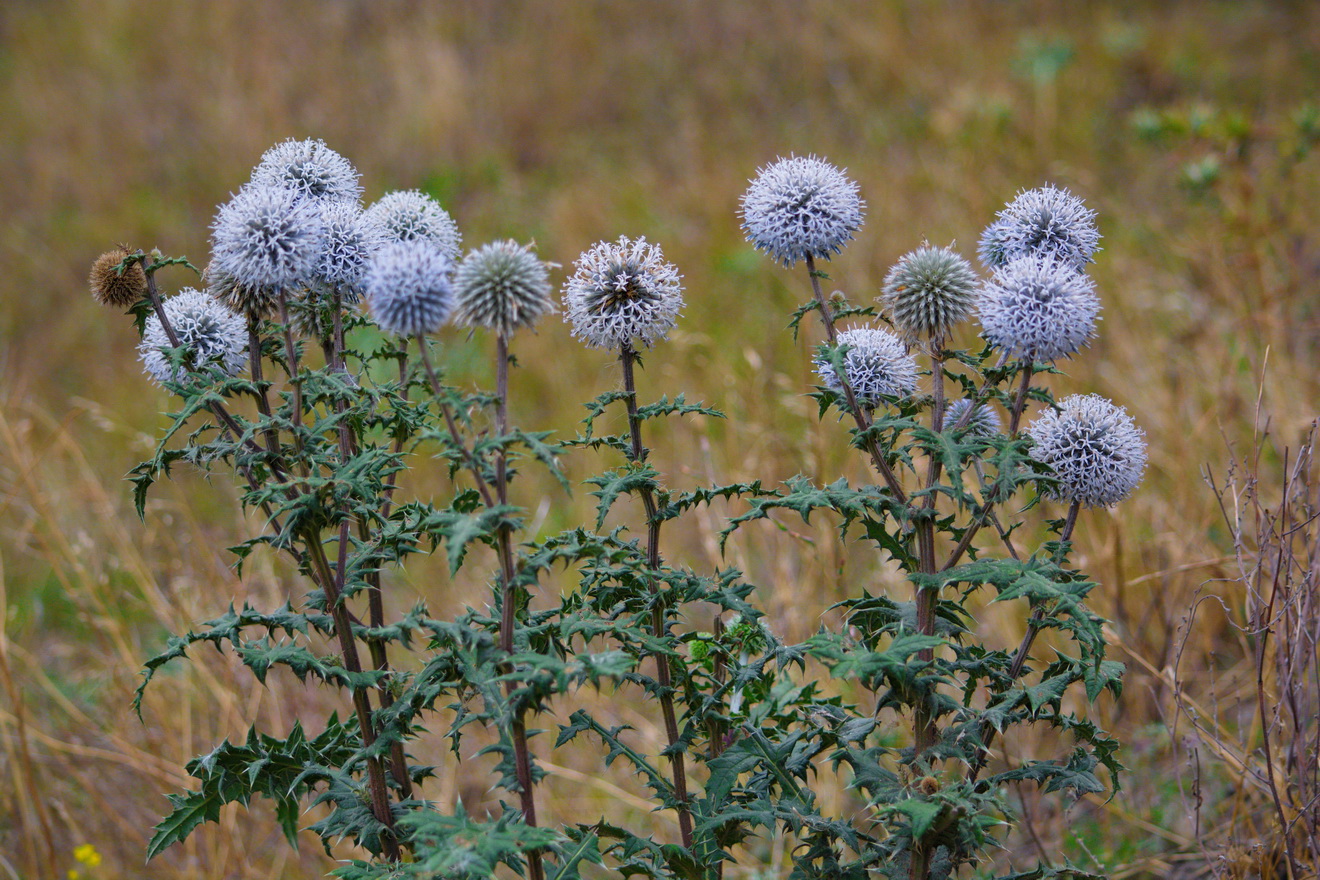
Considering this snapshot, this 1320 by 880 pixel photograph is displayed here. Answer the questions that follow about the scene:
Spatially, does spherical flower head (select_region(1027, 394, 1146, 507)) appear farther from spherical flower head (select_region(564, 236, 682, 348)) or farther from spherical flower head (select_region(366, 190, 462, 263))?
spherical flower head (select_region(366, 190, 462, 263))

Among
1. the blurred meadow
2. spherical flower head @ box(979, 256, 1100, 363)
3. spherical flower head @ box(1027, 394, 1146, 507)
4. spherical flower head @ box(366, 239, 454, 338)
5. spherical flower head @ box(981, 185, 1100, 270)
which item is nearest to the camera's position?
spherical flower head @ box(366, 239, 454, 338)

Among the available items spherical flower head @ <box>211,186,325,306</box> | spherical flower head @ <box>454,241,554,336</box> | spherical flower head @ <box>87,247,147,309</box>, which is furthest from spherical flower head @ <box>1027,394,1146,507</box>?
spherical flower head @ <box>87,247,147,309</box>

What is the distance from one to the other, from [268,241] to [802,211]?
1348 mm

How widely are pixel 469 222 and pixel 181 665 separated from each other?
6290 mm

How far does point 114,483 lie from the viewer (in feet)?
25.2

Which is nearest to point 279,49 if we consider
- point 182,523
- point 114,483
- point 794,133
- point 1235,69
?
point 794,133

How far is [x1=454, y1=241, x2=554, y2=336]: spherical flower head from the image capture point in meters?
2.29

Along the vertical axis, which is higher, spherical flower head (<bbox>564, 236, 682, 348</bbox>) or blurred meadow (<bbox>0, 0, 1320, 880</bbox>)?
blurred meadow (<bbox>0, 0, 1320, 880</bbox>)

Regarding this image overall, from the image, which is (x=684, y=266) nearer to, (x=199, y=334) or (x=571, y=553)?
(x=199, y=334)

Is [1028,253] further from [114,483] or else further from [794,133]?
[794,133]

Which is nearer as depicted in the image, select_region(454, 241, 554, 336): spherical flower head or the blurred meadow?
select_region(454, 241, 554, 336): spherical flower head

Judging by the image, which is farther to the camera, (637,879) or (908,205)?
(908,205)

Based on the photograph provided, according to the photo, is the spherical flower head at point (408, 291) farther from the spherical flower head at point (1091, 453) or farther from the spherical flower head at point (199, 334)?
the spherical flower head at point (1091, 453)

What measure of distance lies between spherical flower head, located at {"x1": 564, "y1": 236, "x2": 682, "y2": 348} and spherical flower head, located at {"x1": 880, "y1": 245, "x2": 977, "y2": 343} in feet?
1.92
